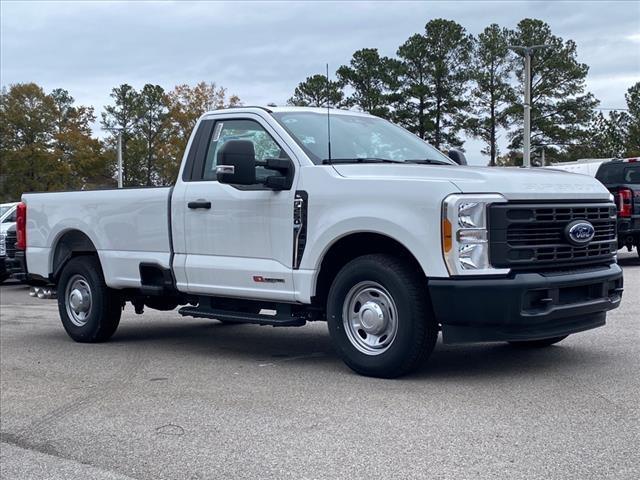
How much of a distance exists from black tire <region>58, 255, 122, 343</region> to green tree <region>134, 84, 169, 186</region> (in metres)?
31.4

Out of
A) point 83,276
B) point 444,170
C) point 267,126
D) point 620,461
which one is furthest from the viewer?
point 83,276

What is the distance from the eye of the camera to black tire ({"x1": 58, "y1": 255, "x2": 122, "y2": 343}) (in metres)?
8.97

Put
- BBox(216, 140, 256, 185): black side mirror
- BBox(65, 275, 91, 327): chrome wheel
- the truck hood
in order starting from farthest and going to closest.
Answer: BBox(65, 275, 91, 327): chrome wheel < BBox(216, 140, 256, 185): black side mirror < the truck hood

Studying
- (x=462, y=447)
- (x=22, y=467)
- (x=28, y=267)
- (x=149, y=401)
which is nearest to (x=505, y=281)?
(x=462, y=447)

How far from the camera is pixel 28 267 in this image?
9852 millimetres

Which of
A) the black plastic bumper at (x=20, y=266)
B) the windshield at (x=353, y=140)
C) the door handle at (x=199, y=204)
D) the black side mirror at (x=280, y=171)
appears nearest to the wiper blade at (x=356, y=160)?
the windshield at (x=353, y=140)

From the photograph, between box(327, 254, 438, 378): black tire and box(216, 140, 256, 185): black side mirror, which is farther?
box(216, 140, 256, 185): black side mirror

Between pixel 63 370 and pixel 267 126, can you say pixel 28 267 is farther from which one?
pixel 267 126

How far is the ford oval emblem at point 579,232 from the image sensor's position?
250 inches

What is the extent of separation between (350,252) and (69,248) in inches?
149

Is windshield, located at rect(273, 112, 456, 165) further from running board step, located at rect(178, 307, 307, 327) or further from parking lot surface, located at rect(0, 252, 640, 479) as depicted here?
parking lot surface, located at rect(0, 252, 640, 479)

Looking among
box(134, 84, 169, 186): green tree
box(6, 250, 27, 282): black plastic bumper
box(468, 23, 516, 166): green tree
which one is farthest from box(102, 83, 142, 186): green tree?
box(6, 250, 27, 282): black plastic bumper

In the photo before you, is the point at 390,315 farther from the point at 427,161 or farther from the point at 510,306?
the point at 427,161

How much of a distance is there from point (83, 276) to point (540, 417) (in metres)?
5.41
